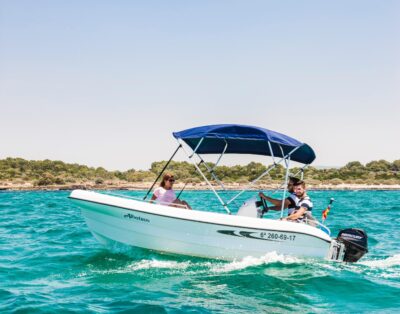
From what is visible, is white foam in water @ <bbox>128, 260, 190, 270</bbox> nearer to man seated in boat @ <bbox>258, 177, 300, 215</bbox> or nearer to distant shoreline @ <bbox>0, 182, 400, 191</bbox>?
man seated in boat @ <bbox>258, 177, 300, 215</bbox>

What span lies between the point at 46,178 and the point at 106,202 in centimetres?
5657

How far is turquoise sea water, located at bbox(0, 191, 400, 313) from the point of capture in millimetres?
6570

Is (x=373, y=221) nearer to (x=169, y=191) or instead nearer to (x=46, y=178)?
(x=169, y=191)

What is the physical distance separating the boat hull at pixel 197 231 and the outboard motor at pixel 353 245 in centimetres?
94

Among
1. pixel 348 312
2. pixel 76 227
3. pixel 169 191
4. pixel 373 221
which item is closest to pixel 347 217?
pixel 373 221

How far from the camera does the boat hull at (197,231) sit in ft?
28.6

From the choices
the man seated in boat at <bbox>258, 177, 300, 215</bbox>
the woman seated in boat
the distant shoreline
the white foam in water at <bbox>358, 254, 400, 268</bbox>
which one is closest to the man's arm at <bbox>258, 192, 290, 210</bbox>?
the man seated in boat at <bbox>258, 177, 300, 215</bbox>

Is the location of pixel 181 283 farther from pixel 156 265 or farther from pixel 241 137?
pixel 241 137

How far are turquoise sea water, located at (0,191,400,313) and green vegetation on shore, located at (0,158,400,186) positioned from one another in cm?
5273

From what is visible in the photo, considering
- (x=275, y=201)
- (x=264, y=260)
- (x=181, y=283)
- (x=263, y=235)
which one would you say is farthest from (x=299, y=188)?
(x=181, y=283)

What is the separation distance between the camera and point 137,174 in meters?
74.6

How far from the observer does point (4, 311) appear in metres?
6.05

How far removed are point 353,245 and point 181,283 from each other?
4149mm

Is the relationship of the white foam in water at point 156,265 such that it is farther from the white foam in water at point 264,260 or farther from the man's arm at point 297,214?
the man's arm at point 297,214
